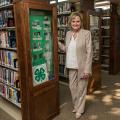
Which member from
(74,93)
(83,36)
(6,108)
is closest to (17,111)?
(6,108)

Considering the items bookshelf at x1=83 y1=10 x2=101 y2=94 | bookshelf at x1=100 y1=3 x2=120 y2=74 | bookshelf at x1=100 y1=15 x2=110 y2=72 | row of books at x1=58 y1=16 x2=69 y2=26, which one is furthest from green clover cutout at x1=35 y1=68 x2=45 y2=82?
bookshelf at x1=100 y1=15 x2=110 y2=72

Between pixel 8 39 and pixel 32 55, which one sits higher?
pixel 8 39

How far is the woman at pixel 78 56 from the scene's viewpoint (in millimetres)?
3232

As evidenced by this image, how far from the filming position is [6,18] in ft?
11.6

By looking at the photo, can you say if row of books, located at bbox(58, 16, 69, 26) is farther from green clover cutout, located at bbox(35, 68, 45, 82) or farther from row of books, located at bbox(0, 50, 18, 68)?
green clover cutout, located at bbox(35, 68, 45, 82)

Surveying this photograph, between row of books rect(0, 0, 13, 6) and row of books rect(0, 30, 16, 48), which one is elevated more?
row of books rect(0, 0, 13, 6)

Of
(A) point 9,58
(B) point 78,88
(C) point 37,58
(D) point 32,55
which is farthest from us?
(A) point 9,58

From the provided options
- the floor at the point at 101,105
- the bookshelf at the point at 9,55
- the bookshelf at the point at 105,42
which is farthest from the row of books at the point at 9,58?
the bookshelf at the point at 105,42

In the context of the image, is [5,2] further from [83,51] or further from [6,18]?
[83,51]

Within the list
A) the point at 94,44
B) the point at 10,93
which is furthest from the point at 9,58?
the point at 94,44

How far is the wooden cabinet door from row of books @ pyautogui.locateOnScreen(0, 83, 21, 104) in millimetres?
555

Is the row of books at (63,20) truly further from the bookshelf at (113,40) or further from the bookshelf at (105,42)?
the bookshelf at (105,42)

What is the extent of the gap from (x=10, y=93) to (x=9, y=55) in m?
0.69

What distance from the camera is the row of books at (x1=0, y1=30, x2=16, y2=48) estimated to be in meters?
3.50
